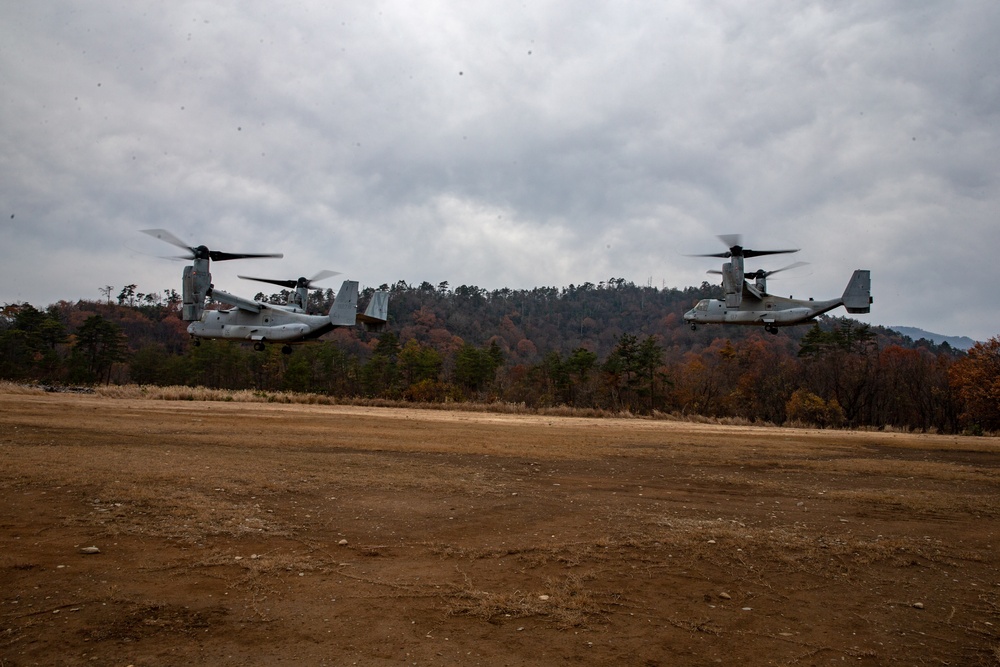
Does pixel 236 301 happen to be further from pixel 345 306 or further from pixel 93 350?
pixel 93 350

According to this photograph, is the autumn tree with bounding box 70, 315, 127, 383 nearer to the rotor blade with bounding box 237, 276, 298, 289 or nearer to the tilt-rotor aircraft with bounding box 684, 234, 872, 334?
the rotor blade with bounding box 237, 276, 298, 289

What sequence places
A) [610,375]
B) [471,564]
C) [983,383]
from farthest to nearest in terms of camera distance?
[610,375]
[983,383]
[471,564]

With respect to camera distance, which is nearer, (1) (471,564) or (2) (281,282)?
(1) (471,564)

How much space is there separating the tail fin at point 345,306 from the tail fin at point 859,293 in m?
26.5

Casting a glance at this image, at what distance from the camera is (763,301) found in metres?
33.0

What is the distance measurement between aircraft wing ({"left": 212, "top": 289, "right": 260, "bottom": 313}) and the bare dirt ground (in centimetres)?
2476

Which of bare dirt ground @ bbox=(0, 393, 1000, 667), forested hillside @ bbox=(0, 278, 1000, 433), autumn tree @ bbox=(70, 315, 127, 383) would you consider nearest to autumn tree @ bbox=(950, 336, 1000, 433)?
forested hillside @ bbox=(0, 278, 1000, 433)

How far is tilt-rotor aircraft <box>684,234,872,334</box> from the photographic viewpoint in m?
32.0

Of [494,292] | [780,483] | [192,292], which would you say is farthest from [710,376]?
[494,292]

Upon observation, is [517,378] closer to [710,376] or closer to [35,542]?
[710,376]

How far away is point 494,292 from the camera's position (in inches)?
7608

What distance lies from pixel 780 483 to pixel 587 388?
5592cm

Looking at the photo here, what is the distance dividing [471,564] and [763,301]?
29.4m

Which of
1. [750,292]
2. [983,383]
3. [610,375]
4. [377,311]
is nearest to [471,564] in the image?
[750,292]
